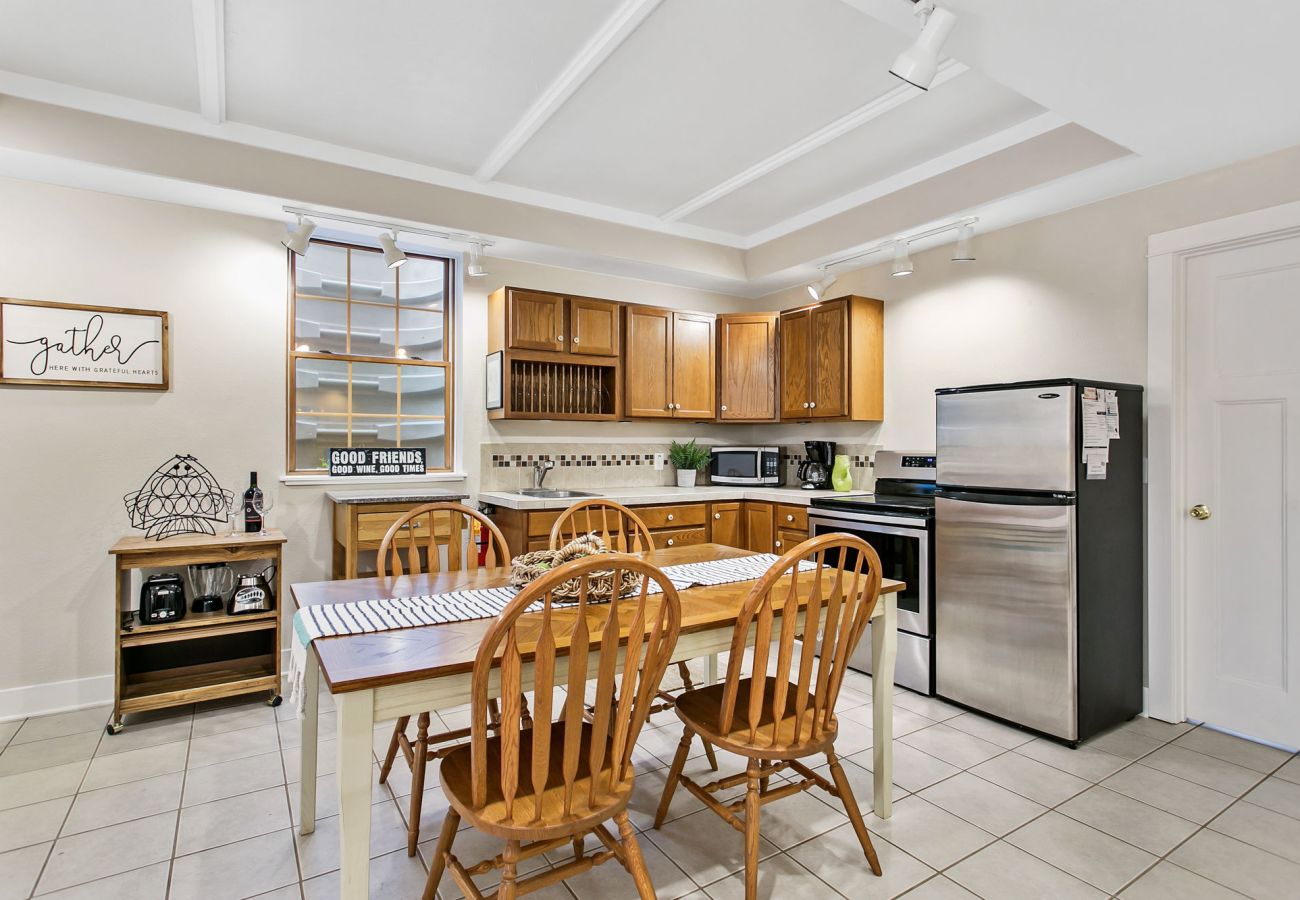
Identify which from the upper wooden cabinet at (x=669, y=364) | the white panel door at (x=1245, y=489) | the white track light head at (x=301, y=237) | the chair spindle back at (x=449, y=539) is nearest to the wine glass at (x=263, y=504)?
the chair spindle back at (x=449, y=539)

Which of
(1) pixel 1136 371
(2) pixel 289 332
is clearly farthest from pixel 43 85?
(1) pixel 1136 371

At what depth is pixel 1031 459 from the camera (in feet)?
9.69

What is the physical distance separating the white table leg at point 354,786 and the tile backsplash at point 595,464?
3.06 m

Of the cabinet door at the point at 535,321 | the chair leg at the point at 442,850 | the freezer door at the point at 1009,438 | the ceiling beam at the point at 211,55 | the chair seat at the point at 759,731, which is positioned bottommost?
the chair leg at the point at 442,850

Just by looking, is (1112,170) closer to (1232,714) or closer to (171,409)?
(1232,714)

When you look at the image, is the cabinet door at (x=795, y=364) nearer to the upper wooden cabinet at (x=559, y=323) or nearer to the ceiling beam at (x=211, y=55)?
the upper wooden cabinet at (x=559, y=323)

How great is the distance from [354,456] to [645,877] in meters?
3.12

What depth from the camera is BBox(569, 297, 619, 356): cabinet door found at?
4.48 m

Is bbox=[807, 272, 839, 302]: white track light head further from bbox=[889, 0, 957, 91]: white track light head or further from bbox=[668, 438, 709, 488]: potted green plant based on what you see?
bbox=[889, 0, 957, 91]: white track light head

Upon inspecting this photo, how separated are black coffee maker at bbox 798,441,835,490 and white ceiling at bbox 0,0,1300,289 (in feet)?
5.35

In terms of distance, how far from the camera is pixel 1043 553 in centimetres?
290

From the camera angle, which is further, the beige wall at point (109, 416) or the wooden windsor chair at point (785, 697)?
the beige wall at point (109, 416)

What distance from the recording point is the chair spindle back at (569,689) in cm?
141

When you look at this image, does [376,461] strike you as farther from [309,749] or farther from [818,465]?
[818,465]
